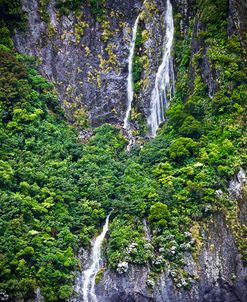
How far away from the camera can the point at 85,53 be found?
129 feet

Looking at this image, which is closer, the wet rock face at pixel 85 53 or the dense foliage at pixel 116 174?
the dense foliage at pixel 116 174

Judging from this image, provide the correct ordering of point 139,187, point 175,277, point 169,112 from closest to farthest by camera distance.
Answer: point 175,277 → point 139,187 → point 169,112

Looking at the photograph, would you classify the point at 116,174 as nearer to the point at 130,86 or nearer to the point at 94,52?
the point at 130,86

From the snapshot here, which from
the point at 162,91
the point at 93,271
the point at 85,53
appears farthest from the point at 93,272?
the point at 85,53

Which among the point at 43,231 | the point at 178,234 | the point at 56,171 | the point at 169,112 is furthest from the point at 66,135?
the point at 178,234

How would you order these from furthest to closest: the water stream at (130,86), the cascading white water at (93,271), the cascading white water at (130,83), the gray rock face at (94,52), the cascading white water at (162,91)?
the gray rock face at (94,52) → the cascading white water at (130,83) → the water stream at (130,86) → the cascading white water at (162,91) → the cascading white water at (93,271)

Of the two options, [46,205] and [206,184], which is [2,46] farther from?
[206,184]

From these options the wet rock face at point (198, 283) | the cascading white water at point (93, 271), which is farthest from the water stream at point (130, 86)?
the wet rock face at point (198, 283)

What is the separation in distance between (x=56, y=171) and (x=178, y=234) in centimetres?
825

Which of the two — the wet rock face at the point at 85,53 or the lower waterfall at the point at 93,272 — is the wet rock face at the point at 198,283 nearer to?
the lower waterfall at the point at 93,272

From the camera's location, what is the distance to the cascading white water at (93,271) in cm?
2409

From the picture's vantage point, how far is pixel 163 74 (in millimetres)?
36906

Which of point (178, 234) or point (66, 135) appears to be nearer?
point (178, 234)

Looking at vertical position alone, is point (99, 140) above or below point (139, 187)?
above
